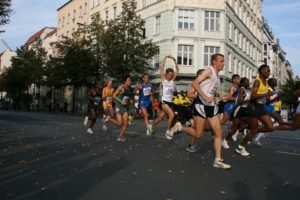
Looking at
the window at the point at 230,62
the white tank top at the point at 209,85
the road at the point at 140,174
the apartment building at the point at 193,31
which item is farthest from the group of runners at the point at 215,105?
the window at the point at 230,62

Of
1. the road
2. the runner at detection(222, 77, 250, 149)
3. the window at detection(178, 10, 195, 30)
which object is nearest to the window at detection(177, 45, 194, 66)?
the window at detection(178, 10, 195, 30)

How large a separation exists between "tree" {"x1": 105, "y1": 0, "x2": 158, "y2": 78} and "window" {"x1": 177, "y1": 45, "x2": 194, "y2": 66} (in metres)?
3.28

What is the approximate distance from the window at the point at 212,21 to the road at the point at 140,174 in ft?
111

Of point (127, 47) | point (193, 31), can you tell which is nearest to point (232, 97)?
point (127, 47)

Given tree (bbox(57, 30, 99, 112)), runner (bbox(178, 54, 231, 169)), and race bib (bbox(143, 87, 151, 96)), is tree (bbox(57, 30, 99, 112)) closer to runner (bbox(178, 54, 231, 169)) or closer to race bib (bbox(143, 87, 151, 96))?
race bib (bbox(143, 87, 151, 96))

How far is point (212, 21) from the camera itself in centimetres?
4378

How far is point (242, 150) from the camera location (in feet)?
30.9

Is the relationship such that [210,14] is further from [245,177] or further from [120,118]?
[245,177]

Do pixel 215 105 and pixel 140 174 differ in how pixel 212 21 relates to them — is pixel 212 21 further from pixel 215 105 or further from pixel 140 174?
pixel 140 174

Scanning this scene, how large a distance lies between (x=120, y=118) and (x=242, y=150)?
3.99 meters

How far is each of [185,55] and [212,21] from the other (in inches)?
172

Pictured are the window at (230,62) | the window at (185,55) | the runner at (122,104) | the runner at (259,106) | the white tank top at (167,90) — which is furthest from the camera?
the window at (230,62)

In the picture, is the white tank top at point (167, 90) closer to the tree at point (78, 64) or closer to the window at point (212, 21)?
the window at point (212, 21)

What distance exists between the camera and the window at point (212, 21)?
4353 cm
